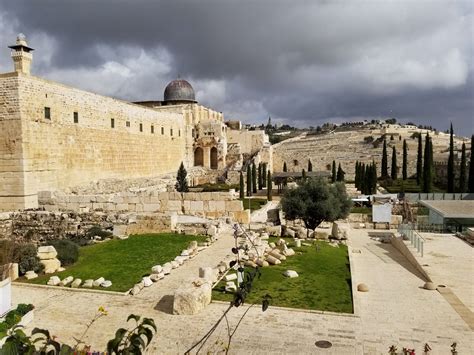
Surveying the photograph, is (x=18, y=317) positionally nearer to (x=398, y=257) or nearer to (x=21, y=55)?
(x=398, y=257)

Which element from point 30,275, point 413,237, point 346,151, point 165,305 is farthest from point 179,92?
point 165,305

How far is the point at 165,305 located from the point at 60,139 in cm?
1512

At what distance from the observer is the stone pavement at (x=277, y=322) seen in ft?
20.2

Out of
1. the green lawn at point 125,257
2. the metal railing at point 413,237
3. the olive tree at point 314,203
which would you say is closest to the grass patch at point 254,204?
the olive tree at point 314,203

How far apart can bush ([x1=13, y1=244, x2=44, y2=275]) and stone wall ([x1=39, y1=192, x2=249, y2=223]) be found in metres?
6.32

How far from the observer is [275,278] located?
9.55 m

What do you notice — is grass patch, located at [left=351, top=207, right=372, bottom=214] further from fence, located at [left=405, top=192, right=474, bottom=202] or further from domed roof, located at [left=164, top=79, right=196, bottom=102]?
domed roof, located at [left=164, top=79, right=196, bottom=102]

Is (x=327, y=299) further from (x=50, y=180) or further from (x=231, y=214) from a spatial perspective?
(x=50, y=180)

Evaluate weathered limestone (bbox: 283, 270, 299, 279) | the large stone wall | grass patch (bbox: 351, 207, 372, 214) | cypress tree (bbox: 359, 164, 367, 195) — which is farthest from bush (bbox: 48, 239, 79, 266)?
cypress tree (bbox: 359, 164, 367, 195)

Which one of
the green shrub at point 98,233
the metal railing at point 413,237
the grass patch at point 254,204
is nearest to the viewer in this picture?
the metal railing at point 413,237

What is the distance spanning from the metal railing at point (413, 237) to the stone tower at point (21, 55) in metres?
17.4

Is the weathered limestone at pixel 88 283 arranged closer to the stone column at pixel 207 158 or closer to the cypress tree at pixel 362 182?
the cypress tree at pixel 362 182

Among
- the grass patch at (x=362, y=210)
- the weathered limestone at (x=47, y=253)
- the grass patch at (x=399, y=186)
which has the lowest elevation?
the grass patch at (x=362, y=210)

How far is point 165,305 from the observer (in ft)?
25.9
